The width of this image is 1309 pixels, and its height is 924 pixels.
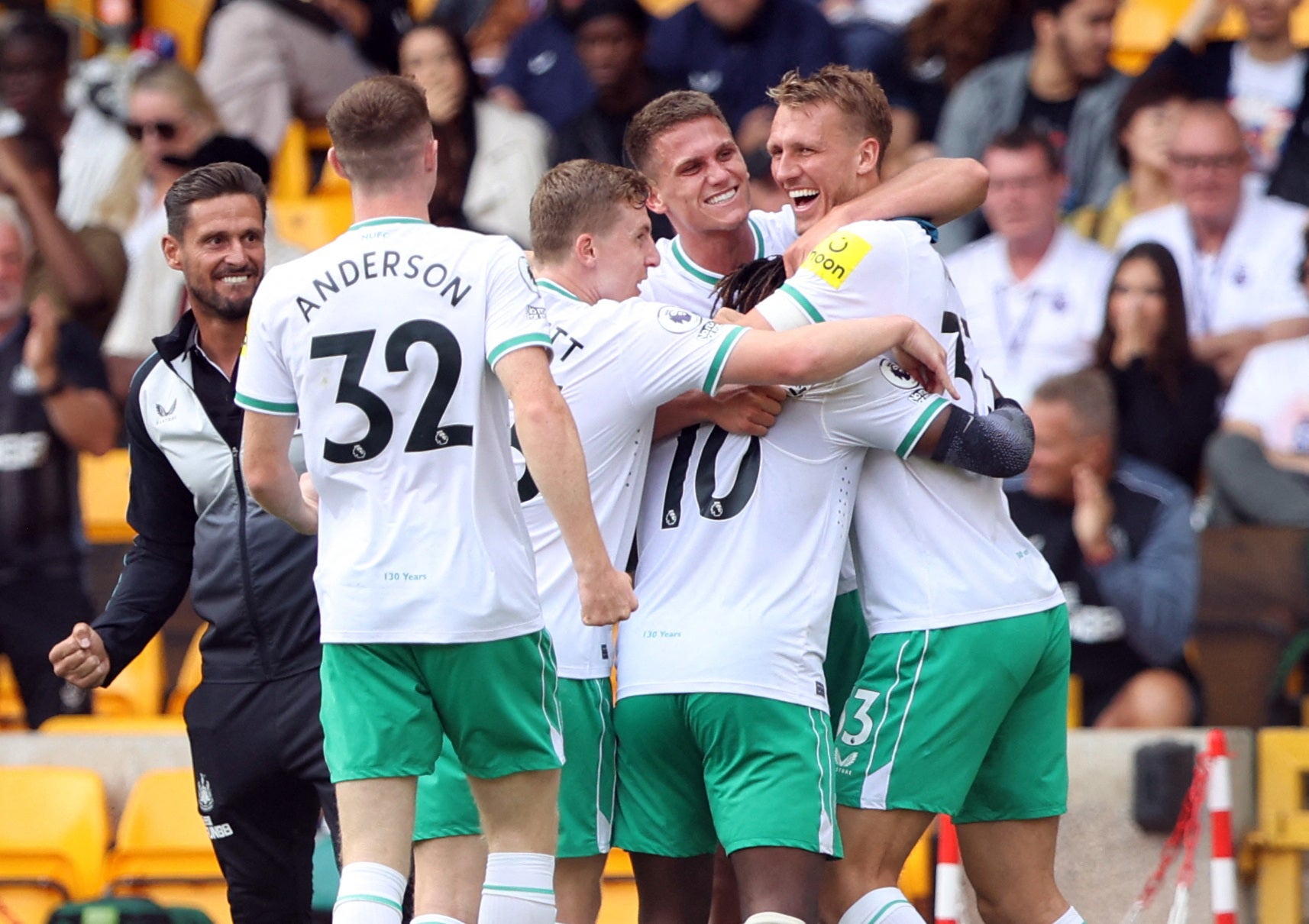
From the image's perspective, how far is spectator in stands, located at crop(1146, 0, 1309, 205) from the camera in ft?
31.3

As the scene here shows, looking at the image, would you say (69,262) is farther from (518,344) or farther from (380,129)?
(518,344)

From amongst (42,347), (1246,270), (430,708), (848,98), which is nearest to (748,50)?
(1246,270)

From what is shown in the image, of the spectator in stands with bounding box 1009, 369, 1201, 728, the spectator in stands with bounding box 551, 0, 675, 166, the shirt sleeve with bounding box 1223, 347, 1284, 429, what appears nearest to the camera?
the spectator in stands with bounding box 1009, 369, 1201, 728

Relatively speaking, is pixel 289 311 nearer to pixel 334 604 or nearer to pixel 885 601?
pixel 334 604

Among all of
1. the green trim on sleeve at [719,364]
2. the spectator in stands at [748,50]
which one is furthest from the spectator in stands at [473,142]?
the green trim on sleeve at [719,364]

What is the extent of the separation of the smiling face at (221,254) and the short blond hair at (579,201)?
0.92 metres

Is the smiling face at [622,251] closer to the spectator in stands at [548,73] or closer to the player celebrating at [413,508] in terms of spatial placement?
the player celebrating at [413,508]

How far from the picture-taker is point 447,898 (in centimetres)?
465

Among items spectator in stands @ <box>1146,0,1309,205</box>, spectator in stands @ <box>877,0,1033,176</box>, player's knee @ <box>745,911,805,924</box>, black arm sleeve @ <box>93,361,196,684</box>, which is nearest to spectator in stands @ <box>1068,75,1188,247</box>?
spectator in stands @ <box>1146,0,1309,205</box>

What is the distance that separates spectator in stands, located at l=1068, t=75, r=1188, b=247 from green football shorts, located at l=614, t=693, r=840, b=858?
5485 mm

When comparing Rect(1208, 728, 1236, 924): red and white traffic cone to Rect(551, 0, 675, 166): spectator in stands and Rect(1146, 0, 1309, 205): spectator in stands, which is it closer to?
Rect(1146, 0, 1309, 205): spectator in stands

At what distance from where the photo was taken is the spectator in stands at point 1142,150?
9430 millimetres

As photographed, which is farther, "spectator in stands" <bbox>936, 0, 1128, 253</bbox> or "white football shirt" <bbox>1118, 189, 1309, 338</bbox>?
"spectator in stands" <bbox>936, 0, 1128, 253</bbox>

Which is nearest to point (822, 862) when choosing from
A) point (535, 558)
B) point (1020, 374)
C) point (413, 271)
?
point (535, 558)
